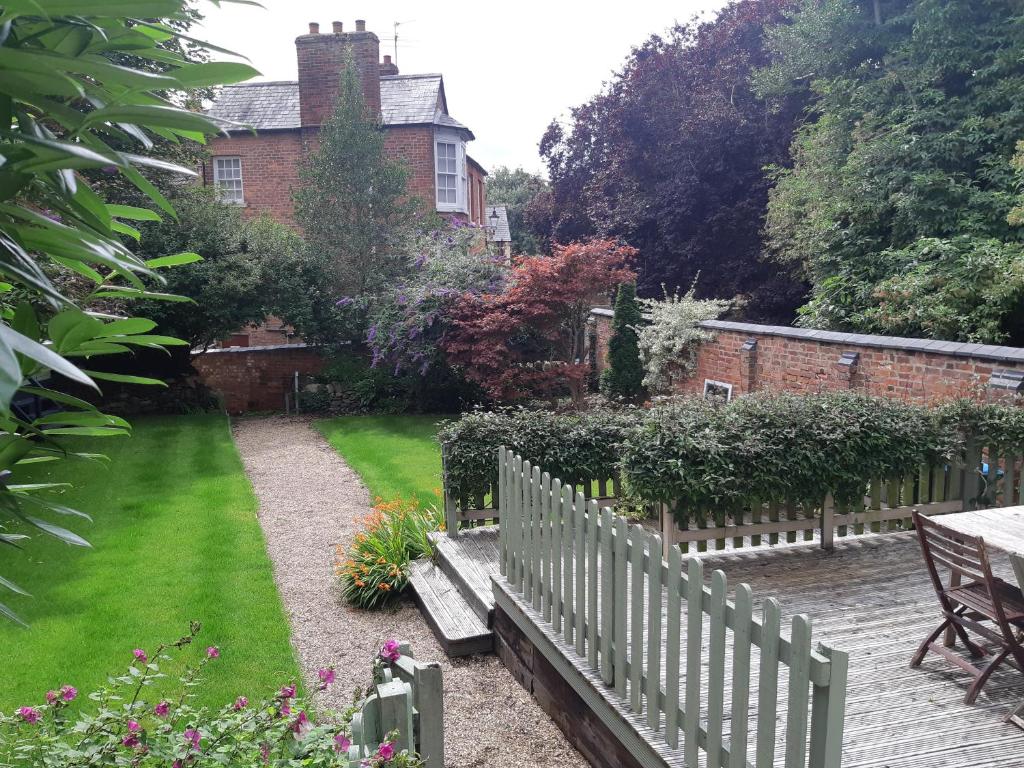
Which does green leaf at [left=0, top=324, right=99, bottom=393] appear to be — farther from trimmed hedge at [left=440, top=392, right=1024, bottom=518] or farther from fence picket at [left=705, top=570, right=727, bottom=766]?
trimmed hedge at [left=440, top=392, right=1024, bottom=518]

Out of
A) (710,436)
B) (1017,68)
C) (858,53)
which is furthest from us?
(858,53)

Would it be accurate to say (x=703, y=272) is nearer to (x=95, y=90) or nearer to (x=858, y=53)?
(x=858, y=53)

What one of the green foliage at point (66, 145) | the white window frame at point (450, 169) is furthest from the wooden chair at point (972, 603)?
the white window frame at point (450, 169)

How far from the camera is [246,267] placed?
57.7 ft

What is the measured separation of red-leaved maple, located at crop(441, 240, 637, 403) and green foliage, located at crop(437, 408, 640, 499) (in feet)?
26.0

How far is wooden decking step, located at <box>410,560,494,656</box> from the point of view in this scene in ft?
20.6

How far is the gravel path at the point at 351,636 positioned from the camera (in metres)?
5.02

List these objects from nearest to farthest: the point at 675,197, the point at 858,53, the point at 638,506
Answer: the point at 638,506
the point at 858,53
the point at 675,197

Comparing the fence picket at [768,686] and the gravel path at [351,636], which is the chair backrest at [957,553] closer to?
the fence picket at [768,686]

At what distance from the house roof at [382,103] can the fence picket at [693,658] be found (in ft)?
75.6

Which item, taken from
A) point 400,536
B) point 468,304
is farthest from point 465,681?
point 468,304

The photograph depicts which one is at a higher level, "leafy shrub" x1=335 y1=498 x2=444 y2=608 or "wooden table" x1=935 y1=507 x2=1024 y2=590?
"wooden table" x1=935 y1=507 x2=1024 y2=590

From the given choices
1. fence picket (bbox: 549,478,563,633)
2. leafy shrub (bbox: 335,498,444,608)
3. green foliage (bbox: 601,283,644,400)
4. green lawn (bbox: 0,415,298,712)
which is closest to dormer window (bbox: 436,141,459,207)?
green foliage (bbox: 601,283,644,400)

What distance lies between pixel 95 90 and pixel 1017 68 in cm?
1618
